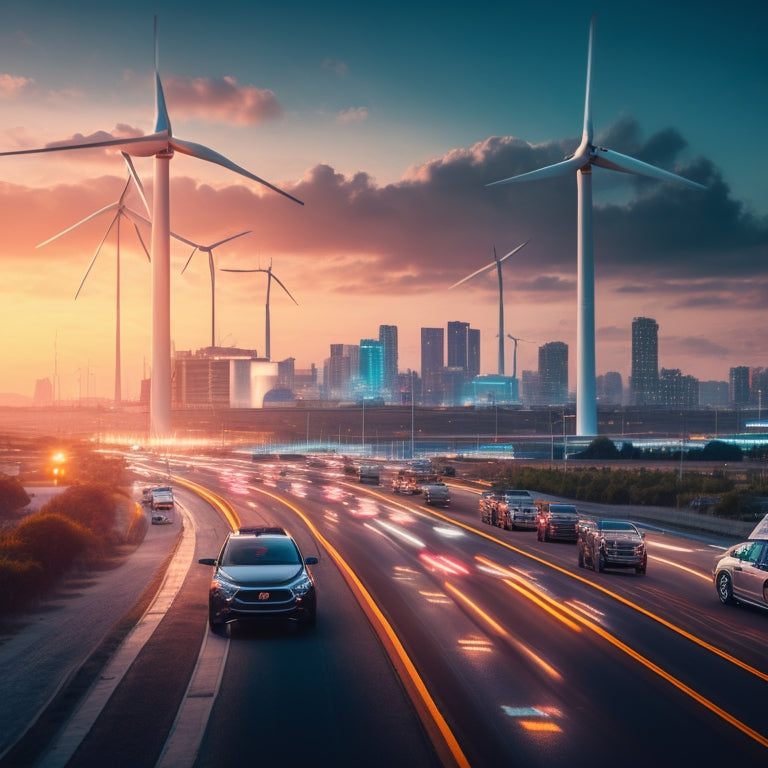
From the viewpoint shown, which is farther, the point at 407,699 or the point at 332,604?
the point at 332,604

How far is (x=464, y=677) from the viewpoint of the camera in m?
15.1

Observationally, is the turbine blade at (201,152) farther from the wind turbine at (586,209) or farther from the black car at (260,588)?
the black car at (260,588)

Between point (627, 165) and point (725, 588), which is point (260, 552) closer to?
point (725, 588)

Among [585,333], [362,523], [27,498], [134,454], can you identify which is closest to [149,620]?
[362,523]

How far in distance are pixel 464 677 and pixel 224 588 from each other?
595cm

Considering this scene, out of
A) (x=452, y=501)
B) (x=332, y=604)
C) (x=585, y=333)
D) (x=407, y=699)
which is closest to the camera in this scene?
(x=407, y=699)

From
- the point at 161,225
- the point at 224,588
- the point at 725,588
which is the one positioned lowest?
the point at 725,588

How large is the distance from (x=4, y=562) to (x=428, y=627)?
43.5 feet

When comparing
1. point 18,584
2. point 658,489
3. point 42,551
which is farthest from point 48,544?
point 658,489

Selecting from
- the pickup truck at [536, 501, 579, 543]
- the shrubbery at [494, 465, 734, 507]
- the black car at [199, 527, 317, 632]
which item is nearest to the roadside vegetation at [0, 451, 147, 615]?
the black car at [199, 527, 317, 632]

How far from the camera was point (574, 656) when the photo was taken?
55.6 feet

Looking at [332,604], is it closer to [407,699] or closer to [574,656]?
[574,656]

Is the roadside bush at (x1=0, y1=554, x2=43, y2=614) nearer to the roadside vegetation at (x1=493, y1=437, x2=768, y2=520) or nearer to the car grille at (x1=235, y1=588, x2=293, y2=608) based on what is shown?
the car grille at (x1=235, y1=588, x2=293, y2=608)

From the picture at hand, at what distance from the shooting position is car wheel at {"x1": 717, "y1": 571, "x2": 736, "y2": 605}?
2356 cm
